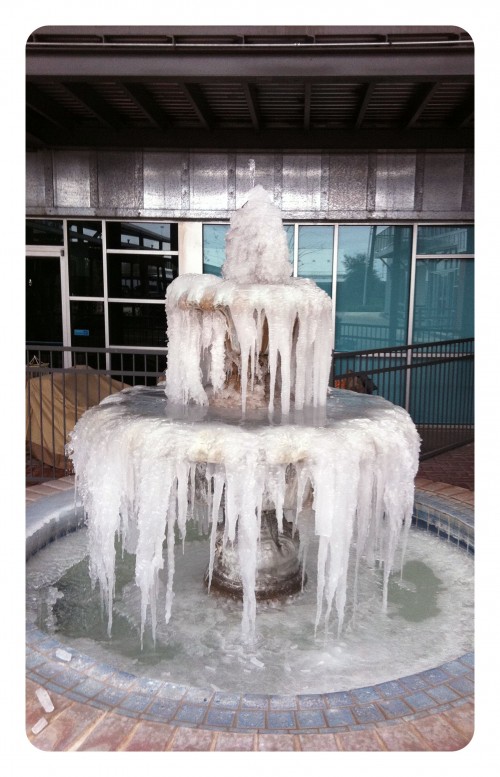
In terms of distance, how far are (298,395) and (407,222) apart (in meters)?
6.22

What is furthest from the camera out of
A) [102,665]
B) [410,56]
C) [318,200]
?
[318,200]

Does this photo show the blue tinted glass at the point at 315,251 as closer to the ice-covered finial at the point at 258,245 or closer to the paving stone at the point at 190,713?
the ice-covered finial at the point at 258,245

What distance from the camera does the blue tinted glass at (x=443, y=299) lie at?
30.6 ft

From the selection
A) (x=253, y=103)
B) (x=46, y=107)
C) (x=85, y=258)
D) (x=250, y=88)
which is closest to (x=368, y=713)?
(x=250, y=88)

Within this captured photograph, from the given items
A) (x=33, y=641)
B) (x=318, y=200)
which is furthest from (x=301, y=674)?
(x=318, y=200)

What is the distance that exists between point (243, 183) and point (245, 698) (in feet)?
25.4

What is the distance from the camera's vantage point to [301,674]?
10.2 feet

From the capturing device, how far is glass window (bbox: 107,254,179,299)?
31.1ft

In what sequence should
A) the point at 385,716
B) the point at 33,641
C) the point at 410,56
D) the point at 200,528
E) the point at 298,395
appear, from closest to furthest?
1. the point at 385,716
2. the point at 33,641
3. the point at 298,395
4. the point at 200,528
5. the point at 410,56

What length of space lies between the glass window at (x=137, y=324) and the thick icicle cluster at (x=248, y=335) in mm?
5654

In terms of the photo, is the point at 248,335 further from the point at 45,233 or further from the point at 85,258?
the point at 45,233

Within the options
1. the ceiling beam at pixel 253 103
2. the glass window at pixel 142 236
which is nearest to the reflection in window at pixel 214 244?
the glass window at pixel 142 236

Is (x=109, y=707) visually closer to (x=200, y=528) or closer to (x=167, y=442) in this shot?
(x=167, y=442)

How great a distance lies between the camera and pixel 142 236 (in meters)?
9.43
